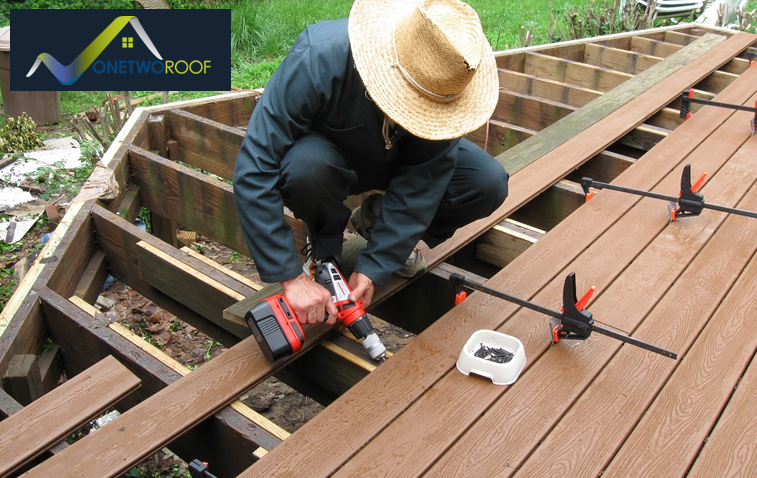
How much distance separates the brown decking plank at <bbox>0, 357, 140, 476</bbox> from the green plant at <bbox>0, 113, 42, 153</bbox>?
424 cm

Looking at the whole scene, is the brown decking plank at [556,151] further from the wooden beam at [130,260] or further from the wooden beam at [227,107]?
the wooden beam at [227,107]

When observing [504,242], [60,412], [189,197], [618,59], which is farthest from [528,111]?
[60,412]

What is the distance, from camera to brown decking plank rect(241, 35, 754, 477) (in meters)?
1.72

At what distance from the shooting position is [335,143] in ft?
7.26

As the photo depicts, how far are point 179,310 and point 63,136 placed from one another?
153 inches

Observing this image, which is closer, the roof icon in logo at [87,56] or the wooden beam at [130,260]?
the wooden beam at [130,260]

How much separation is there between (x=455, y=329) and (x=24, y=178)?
13.1 feet

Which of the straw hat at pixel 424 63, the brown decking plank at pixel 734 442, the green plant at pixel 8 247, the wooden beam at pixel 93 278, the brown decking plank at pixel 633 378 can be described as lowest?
the green plant at pixel 8 247

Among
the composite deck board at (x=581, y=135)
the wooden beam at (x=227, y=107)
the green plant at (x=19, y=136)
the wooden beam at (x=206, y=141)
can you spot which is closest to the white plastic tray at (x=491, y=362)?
the composite deck board at (x=581, y=135)

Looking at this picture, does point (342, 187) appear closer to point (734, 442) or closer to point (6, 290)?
point (734, 442)

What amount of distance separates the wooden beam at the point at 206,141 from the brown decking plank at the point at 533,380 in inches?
75.2

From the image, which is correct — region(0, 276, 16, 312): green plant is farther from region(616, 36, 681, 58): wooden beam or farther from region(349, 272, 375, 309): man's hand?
region(616, 36, 681, 58): wooden beam

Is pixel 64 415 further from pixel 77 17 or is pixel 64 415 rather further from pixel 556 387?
pixel 77 17

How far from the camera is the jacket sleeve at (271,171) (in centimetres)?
193
